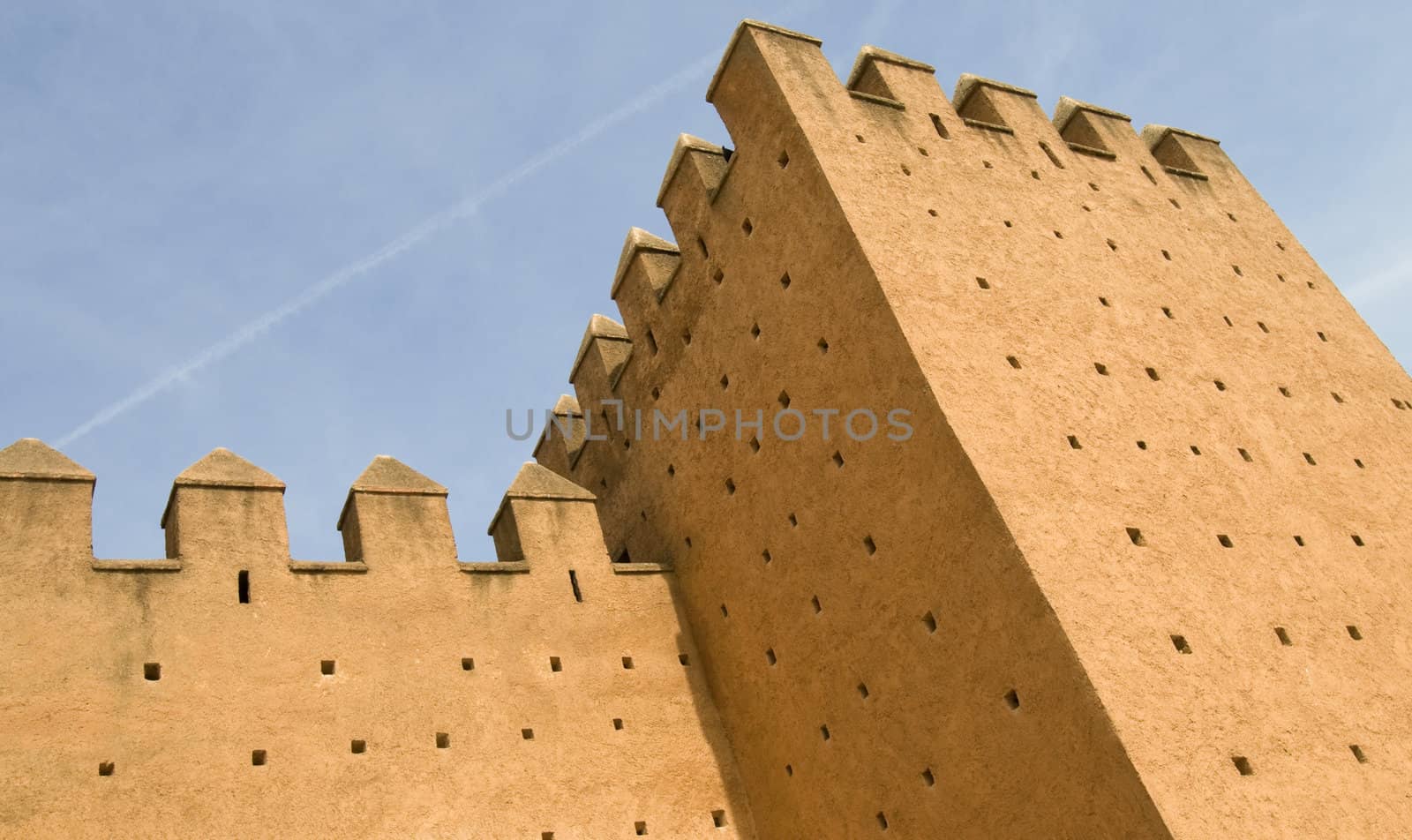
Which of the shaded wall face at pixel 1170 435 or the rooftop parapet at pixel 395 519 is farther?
the rooftop parapet at pixel 395 519

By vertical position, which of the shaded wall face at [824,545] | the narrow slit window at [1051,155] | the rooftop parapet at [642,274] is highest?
the rooftop parapet at [642,274]

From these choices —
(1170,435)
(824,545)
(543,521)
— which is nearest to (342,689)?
(543,521)

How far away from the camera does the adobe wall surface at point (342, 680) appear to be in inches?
389

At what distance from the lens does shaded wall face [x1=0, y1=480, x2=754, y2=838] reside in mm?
9852

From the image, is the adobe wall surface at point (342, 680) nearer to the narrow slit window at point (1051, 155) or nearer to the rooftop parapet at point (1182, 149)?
the narrow slit window at point (1051, 155)

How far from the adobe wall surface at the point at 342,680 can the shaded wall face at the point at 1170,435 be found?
4.38 metres

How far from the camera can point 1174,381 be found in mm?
11852

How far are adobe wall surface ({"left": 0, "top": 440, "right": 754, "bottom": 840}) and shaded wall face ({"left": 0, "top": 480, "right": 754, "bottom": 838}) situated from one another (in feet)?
0.06

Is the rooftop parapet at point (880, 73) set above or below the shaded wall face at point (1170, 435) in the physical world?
above

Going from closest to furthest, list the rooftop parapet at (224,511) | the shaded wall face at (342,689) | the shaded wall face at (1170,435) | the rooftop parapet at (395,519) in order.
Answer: the shaded wall face at (1170,435), the shaded wall face at (342,689), the rooftop parapet at (224,511), the rooftop parapet at (395,519)

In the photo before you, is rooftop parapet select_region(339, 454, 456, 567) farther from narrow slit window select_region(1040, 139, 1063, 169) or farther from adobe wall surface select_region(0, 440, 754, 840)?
narrow slit window select_region(1040, 139, 1063, 169)

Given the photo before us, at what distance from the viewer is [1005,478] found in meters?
9.82

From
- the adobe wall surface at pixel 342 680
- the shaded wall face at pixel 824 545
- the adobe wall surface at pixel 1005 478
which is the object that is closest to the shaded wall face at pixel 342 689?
the adobe wall surface at pixel 342 680

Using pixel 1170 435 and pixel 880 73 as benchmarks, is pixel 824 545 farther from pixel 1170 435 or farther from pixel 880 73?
pixel 880 73
